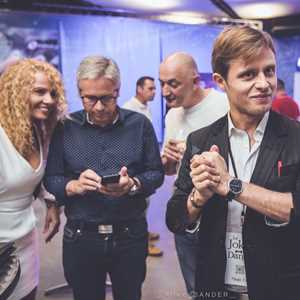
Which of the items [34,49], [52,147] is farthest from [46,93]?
[34,49]

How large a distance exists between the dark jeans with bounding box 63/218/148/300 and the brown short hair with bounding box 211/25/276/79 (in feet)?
2.66

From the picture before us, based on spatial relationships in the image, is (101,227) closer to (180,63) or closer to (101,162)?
(101,162)

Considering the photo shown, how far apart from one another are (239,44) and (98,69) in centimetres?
64

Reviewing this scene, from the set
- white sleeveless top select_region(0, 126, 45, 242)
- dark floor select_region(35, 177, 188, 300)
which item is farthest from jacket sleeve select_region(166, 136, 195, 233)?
dark floor select_region(35, 177, 188, 300)

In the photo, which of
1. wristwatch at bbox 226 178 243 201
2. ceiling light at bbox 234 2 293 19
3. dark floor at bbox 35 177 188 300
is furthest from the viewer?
ceiling light at bbox 234 2 293 19

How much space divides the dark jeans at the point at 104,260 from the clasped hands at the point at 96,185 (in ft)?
0.61

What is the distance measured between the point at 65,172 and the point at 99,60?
480 mm

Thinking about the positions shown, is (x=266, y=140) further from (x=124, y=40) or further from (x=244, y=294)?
(x=124, y=40)

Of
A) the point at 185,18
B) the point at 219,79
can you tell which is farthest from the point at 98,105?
the point at 185,18

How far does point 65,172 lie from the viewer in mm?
1667

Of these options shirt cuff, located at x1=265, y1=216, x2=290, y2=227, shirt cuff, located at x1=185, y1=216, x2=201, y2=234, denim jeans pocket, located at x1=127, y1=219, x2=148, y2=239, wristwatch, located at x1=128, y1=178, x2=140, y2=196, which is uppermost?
shirt cuff, located at x1=265, y1=216, x2=290, y2=227

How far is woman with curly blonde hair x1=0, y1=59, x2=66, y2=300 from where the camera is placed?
151cm

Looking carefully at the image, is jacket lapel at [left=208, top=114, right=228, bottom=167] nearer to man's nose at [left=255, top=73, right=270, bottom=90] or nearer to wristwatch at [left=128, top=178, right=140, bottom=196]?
man's nose at [left=255, top=73, right=270, bottom=90]

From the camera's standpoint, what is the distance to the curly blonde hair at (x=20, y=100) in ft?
5.06
